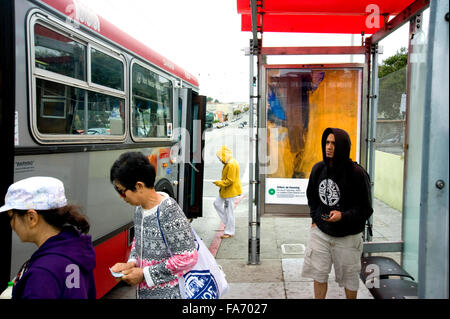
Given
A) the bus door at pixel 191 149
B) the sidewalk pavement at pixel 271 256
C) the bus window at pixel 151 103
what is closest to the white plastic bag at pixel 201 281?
the sidewalk pavement at pixel 271 256

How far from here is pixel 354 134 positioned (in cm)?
491

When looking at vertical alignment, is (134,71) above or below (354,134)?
above

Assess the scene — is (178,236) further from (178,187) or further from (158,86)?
(178,187)

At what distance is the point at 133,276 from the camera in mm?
2061

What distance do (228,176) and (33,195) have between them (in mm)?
4847

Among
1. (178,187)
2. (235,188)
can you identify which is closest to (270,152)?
(235,188)

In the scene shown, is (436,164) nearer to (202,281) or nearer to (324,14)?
(202,281)

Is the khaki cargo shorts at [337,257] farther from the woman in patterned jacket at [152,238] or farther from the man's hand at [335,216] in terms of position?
the woman in patterned jacket at [152,238]

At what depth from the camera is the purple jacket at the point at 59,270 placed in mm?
1464

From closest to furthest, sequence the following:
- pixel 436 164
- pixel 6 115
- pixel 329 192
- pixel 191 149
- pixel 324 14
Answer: pixel 436 164, pixel 6 115, pixel 329 192, pixel 324 14, pixel 191 149

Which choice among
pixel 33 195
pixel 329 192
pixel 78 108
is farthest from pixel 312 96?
pixel 33 195

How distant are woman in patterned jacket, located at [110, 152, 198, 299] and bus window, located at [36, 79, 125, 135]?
1.10m

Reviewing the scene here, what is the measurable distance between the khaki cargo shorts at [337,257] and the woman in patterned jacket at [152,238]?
62.5 inches
